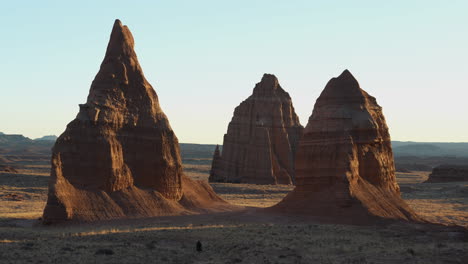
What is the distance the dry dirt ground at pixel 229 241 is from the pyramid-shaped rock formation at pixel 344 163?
88.7 inches

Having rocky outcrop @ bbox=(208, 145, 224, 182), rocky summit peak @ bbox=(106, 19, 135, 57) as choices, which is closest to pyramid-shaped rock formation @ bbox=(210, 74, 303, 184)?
rocky outcrop @ bbox=(208, 145, 224, 182)

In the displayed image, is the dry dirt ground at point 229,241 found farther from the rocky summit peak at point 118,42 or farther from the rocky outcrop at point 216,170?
the rocky outcrop at point 216,170

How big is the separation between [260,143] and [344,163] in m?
49.7

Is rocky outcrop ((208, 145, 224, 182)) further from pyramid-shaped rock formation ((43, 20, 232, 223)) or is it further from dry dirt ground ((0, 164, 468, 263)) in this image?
dry dirt ground ((0, 164, 468, 263))

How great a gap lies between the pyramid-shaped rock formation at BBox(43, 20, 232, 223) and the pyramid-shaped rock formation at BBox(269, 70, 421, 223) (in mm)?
9153

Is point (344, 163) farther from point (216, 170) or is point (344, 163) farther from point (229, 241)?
point (216, 170)

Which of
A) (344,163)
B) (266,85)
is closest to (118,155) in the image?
(344,163)

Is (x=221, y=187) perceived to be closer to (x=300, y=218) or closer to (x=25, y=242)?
(x=300, y=218)

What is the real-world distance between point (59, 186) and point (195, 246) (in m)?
11.6

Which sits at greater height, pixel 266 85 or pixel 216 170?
pixel 266 85

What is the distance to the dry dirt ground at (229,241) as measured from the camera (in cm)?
2547

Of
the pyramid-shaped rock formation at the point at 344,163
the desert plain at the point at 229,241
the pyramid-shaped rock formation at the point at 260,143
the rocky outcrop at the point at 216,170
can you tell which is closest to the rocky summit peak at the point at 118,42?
the desert plain at the point at 229,241

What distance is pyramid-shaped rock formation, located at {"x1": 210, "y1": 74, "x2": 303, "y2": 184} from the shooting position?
9019 centimetres

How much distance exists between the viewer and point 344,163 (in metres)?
40.8
